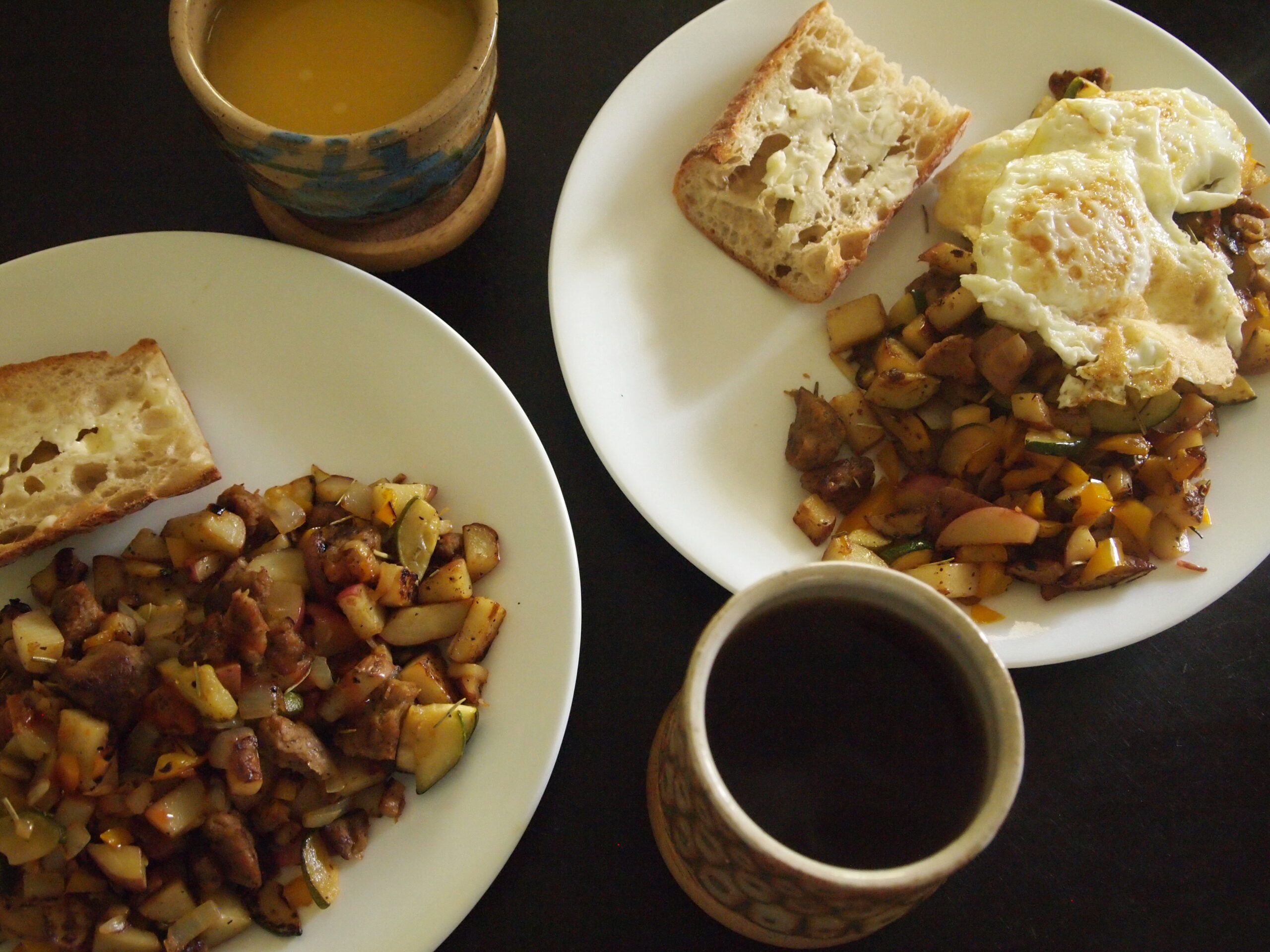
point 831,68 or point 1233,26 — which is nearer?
point 831,68

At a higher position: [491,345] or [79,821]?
[491,345]

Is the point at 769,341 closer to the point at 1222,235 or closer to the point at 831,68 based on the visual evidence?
the point at 831,68

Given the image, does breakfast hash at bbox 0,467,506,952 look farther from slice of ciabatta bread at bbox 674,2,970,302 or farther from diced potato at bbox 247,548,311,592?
slice of ciabatta bread at bbox 674,2,970,302

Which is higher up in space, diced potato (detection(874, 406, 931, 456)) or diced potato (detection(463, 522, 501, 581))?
diced potato (detection(874, 406, 931, 456))

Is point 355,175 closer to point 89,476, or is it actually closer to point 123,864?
point 89,476

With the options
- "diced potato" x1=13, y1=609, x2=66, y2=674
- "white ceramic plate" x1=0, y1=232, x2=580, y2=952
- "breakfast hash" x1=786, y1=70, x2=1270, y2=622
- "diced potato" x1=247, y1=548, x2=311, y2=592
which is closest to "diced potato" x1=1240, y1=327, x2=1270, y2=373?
"breakfast hash" x1=786, y1=70, x2=1270, y2=622

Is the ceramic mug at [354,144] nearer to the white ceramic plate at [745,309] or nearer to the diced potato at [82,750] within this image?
the white ceramic plate at [745,309]

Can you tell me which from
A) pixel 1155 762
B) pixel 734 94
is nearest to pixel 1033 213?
pixel 734 94
